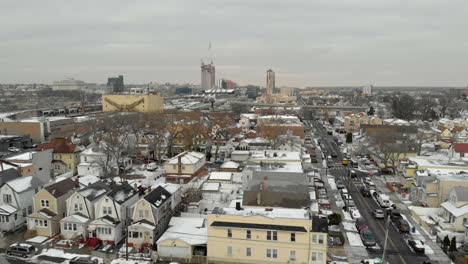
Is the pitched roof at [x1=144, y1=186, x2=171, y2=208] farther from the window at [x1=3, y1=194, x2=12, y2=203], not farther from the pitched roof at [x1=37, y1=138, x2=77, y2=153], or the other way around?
the pitched roof at [x1=37, y1=138, x2=77, y2=153]

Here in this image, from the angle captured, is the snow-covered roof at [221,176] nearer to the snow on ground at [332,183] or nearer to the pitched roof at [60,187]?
the snow on ground at [332,183]

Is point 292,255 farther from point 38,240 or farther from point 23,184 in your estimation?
point 23,184

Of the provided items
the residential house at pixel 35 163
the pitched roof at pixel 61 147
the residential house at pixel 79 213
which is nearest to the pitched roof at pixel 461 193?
the residential house at pixel 79 213

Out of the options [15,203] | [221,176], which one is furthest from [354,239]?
[15,203]

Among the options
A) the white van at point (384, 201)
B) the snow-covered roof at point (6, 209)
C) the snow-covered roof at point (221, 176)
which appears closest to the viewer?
the snow-covered roof at point (6, 209)

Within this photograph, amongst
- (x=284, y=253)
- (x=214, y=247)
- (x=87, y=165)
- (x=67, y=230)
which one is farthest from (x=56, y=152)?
(x=284, y=253)

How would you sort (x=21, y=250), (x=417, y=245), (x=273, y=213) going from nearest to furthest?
(x=273, y=213) → (x=21, y=250) → (x=417, y=245)
